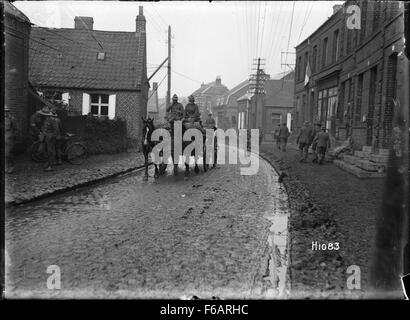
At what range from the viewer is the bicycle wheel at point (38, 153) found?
10905 millimetres

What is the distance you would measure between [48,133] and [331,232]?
29.0 ft

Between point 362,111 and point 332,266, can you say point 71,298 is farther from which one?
point 362,111

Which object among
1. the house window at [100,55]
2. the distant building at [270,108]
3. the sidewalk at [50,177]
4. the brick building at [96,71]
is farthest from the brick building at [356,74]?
the distant building at [270,108]

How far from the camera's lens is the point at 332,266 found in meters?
3.56

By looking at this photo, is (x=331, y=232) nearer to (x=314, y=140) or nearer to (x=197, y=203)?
(x=197, y=203)

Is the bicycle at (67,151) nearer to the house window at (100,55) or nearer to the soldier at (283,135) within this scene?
the house window at (100,55)

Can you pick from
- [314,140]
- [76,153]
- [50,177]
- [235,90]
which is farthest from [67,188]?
[235,90]

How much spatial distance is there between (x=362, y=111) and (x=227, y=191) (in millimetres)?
8833

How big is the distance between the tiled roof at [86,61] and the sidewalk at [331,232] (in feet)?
47.4

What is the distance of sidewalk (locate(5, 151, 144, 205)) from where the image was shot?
23.8 feet

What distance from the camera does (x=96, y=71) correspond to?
21.0m
